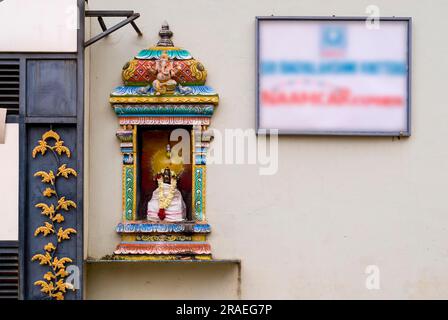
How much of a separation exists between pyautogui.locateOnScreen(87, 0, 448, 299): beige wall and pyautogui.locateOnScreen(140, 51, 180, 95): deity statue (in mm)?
310

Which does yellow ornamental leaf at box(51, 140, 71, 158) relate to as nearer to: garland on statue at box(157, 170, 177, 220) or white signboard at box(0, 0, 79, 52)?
white signboard at box(0, 0, 79, 52)

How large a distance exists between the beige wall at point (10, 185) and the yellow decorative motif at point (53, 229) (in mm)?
194

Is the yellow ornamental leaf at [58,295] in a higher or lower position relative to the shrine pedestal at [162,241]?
lower

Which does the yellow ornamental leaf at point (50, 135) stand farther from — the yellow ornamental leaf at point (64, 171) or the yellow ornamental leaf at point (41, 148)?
the yellow ornamental leaf at point (64, 171)

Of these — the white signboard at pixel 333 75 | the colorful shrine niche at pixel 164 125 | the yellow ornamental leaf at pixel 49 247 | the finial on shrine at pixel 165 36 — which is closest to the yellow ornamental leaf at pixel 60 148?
the colorful shrine niche at pixel 164 125

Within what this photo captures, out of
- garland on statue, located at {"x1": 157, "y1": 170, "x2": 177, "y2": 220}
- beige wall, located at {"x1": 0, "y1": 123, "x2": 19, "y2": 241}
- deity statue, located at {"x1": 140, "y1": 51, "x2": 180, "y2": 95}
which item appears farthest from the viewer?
garland on statue, located at {"x1": 157, "y1": 170, "x2": 177, "y2": 220}

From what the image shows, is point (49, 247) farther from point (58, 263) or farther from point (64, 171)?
point (64, 171)

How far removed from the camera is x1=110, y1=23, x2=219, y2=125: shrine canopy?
26.7 feet

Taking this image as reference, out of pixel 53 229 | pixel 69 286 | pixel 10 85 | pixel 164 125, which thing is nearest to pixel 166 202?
pixel 164 125

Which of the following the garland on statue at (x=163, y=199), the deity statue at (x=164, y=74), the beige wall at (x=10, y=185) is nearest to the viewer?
the beige wall at (x=10, y=185)

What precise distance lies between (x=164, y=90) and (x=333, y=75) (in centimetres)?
176

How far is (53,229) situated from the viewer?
7.80 meters

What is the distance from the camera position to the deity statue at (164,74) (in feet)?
26.5

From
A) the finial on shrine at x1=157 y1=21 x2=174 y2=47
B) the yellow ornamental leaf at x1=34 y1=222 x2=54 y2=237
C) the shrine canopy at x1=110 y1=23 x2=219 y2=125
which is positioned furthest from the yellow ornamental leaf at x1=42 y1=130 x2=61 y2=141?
the finial on shrine at x1=157 y1=21 x2=174 y2=47
